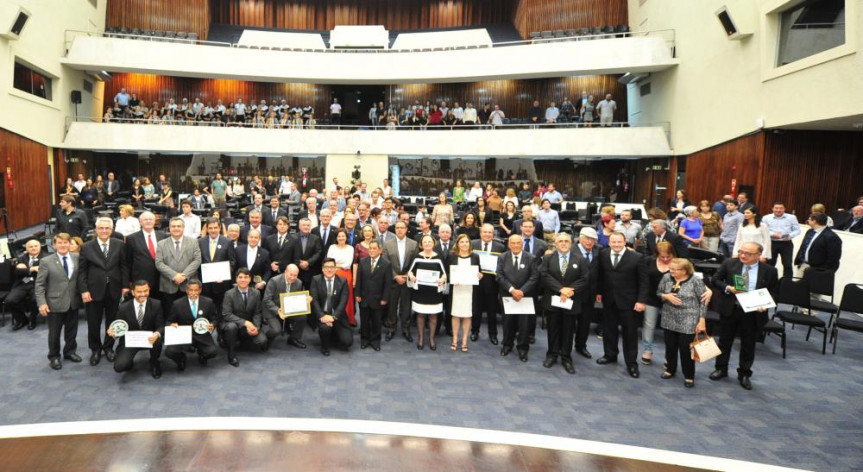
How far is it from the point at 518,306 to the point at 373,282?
198cm

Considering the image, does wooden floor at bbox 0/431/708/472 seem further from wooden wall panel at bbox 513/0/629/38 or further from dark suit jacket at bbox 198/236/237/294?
wooden wall panel at bbox 513/0/629/38

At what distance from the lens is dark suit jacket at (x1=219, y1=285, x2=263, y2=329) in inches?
258

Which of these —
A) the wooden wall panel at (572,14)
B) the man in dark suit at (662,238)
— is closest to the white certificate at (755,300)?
the man in dark suit at (662,238)

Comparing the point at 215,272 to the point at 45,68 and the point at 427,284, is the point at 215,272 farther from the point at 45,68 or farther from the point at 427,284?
the point at 45,68

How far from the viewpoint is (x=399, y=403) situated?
542cm

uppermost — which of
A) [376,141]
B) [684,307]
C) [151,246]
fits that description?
[376,141]

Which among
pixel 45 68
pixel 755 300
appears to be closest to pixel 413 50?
pixel 45 68

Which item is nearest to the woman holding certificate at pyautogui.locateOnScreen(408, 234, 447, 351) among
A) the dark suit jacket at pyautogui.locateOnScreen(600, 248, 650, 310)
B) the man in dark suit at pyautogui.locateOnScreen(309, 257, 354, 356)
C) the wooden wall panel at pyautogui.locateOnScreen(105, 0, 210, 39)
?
the man in dark suit at pyautogui.locateOnScreen(309, 257, 354, 356)

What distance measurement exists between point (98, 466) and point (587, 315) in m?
5.46

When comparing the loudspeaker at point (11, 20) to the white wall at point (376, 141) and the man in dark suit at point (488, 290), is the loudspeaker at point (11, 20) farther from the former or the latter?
the man in dark suit at point (488, 290)

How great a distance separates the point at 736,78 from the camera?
1420 centimetres

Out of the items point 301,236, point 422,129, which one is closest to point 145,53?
point 422,129

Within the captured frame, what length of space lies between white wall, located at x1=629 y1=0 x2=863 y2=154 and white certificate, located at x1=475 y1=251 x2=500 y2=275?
8025 mm

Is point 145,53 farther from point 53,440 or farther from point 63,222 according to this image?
point 53,440
